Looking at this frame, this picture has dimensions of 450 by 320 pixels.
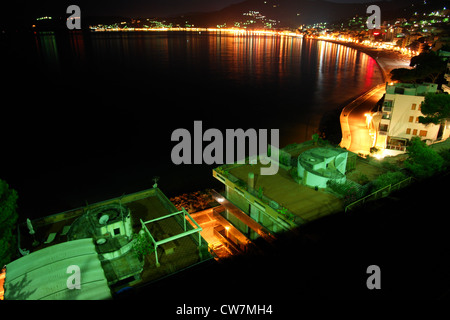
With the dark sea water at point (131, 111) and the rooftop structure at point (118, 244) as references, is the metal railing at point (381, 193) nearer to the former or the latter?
the rooftop structure at point (118, 244)

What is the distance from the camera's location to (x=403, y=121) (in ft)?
85.9

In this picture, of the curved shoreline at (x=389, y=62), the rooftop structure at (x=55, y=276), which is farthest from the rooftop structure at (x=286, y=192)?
the curved shoreline at (x=389, y=62)

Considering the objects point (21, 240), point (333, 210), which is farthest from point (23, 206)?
point (333, 210)

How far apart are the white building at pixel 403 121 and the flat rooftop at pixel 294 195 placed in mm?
16451

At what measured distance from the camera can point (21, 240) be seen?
11.7 metres

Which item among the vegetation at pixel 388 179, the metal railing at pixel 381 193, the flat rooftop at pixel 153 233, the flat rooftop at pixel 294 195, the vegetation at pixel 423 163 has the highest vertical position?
the vegetation at pixel 423 163

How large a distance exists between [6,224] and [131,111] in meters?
46.6

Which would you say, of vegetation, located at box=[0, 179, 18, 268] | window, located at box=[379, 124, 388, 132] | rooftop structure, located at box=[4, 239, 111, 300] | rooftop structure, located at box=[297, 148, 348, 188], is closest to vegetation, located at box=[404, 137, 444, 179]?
rooftop structure, located at box=[297, 148, 348, 188]

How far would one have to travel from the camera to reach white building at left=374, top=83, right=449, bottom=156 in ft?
82.8

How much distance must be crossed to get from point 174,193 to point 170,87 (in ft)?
168

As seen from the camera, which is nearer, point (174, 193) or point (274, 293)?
point (274, 293)

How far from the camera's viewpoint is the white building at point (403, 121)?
2525 centimetres

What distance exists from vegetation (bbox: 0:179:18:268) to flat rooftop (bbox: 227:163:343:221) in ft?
31.3
